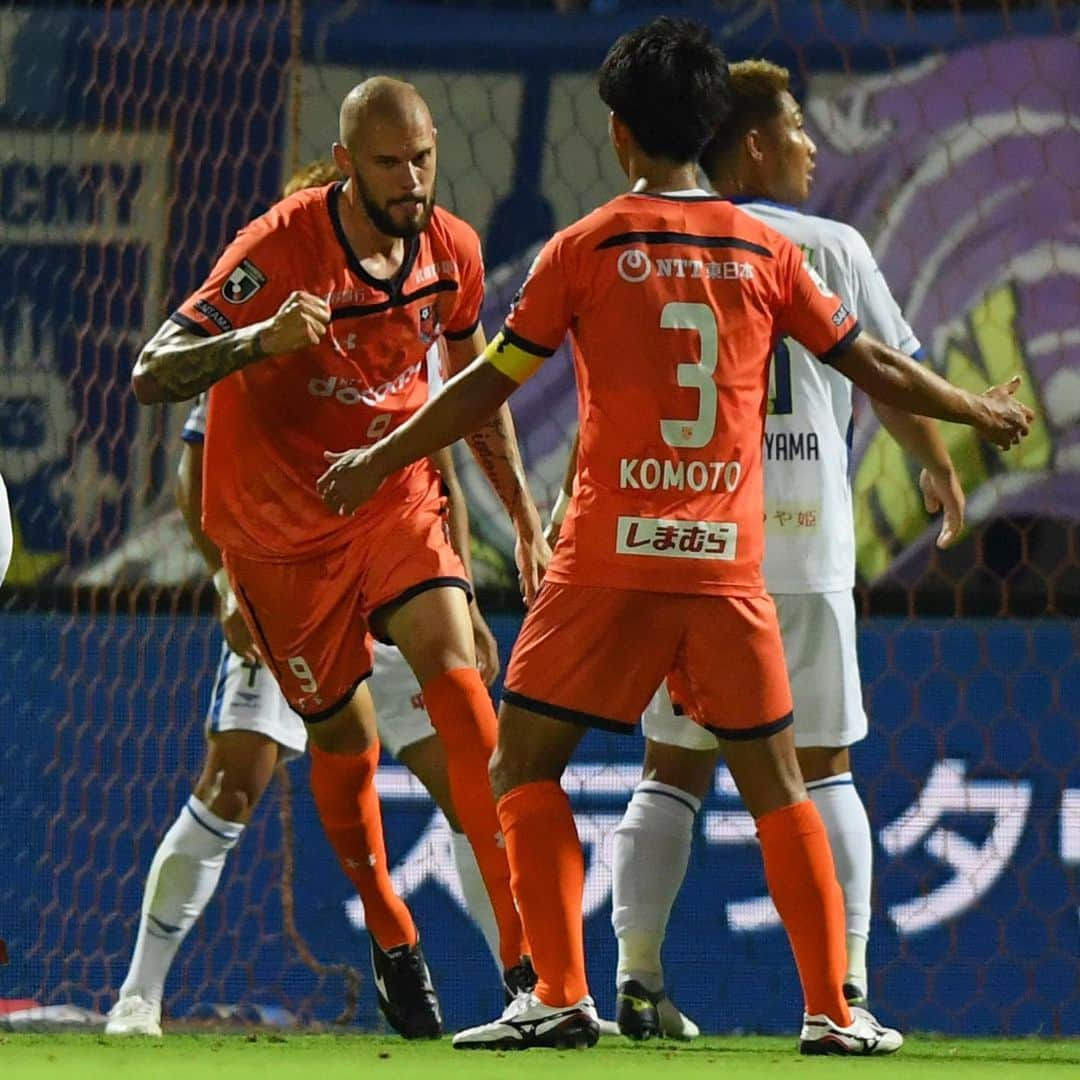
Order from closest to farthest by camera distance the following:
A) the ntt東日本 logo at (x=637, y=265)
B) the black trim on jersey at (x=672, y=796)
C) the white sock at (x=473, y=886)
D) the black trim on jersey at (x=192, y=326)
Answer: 1. the ntt東日本 logo at (x=637, y=265)
2. the black trim on jersey at (x=192, y=326)
3. the black trim on jersey at (x=672, y=796)
4. the white sock at (x=473, y=886)

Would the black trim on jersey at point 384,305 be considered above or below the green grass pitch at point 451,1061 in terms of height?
above

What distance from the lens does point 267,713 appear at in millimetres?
4840

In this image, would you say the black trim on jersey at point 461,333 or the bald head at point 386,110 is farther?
the black trim on jersey at point 461,333

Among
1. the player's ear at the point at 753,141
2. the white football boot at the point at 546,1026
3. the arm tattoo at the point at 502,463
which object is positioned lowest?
the white football boot at the point at 546,1026

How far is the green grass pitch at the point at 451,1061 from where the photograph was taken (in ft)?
10.8

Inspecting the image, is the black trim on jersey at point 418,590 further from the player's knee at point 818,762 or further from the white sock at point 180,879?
the white sock at point 180,879

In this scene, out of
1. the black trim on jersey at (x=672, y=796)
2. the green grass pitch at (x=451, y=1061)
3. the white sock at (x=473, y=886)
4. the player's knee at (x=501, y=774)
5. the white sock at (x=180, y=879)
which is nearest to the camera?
the green grass pitch at (x=451, y=1061)

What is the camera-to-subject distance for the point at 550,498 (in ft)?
20.2

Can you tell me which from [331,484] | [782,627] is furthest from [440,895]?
[331,484]

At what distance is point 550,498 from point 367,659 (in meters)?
1.94

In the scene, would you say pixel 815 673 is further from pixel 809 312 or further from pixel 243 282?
pixel 243 282

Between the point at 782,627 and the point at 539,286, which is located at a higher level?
the point at 539,286

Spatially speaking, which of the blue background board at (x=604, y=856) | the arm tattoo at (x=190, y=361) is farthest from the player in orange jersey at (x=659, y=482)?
the blue background board at (x=604, y=856)

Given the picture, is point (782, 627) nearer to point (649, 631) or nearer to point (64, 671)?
point (649, 631)
